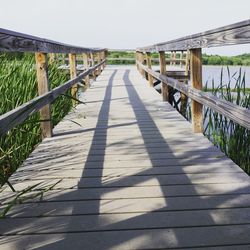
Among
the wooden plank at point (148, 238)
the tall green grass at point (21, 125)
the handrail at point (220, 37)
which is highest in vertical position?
the handrail at point (220, 37)

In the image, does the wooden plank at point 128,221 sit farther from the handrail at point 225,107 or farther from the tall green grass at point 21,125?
the tall green grass at point 21,125

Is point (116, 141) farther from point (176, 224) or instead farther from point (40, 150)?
point (176, 224)

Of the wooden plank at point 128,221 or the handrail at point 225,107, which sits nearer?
the wooden plank at point 128,221

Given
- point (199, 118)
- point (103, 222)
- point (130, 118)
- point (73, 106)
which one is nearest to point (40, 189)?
point (103, 222)

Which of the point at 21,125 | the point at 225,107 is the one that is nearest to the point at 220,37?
the point at 225,107

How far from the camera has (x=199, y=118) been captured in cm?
440

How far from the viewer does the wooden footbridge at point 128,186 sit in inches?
78.2

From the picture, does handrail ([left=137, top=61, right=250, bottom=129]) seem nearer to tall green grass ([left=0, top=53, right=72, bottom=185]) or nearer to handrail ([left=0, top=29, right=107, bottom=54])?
tall green grass ([left=0, top=53, right=72, bottom=185])

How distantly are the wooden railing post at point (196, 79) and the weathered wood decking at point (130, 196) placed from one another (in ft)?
0.52

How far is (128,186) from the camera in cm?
271

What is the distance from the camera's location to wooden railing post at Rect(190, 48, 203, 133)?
165 inches

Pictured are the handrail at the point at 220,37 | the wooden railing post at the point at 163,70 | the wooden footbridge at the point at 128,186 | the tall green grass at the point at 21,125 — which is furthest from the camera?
the wooden railing post at the point at 163,70

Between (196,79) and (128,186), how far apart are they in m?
1.94

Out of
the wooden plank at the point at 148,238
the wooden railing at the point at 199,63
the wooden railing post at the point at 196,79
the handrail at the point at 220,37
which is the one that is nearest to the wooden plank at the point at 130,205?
the wooden plank at the point at 148,238
